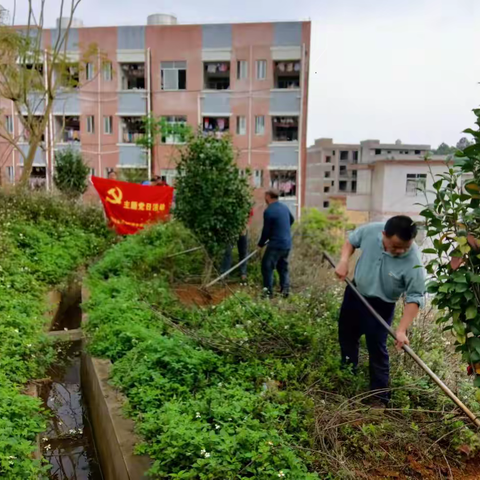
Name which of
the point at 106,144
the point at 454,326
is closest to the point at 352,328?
the point at 454,326

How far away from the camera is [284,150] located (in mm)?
23047

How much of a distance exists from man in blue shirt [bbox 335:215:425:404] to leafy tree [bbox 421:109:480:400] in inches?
31.3

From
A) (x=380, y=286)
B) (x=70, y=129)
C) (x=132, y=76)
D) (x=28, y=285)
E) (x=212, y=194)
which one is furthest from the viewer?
(x=70, y=129)

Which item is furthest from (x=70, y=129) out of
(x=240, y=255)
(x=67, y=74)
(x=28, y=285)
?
(x=28, y=285)

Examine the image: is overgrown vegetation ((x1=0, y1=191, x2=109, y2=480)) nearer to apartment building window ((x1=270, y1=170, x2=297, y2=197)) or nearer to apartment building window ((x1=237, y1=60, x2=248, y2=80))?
apartment building window ((x1=270, y1=170, x2=297, y2=197))

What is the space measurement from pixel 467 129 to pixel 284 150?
21.2 m

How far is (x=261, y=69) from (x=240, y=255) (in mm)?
17546

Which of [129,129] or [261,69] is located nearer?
[261,69]

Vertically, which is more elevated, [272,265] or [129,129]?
[129,129]

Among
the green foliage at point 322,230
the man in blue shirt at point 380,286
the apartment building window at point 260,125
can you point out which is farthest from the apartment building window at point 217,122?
the man in blue shirt at point 380,286

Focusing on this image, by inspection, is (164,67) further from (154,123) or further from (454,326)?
(454,326)

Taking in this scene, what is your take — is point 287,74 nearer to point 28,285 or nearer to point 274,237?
point 274,237

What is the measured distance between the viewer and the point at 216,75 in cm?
2384

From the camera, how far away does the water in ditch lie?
3.81 meters
